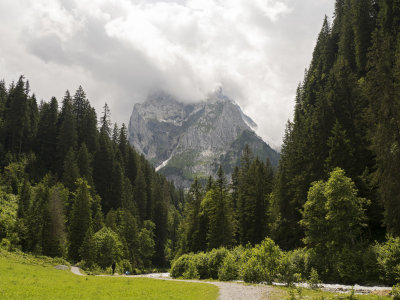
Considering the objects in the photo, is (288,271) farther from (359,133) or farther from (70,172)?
(70,172)

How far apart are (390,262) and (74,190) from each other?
2863 inches

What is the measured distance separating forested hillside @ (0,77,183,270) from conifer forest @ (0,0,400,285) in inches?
11.7

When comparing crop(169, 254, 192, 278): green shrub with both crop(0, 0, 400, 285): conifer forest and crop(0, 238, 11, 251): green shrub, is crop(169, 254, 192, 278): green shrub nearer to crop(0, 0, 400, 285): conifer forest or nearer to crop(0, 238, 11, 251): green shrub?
crop(0, 0, 400, 285): conifer forest

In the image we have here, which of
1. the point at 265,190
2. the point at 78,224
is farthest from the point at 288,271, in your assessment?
the point at 78,224

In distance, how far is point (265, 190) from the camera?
6838 centimetres

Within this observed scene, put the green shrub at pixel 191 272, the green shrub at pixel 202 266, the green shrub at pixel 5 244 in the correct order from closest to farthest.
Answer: the green shrub at pixel 202 266
the green shrub at pixel 191 272
the green shrub at pixel 5 244

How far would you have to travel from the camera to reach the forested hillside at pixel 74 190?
191 ft

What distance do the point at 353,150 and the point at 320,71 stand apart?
43.5m

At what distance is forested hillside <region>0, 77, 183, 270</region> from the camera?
58.2 m

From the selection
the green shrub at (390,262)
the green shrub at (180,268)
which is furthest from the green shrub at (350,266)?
the green shrub at (180,268)

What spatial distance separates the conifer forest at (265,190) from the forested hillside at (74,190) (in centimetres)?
30

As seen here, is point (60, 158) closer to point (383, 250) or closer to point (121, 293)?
point (121, 293)

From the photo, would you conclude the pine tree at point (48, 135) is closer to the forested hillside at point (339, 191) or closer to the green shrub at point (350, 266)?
the forested hillside at point (339, 191)

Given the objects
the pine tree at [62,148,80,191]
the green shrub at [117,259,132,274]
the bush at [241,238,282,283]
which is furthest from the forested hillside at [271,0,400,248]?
the pine tree at [62,148,80,191]
